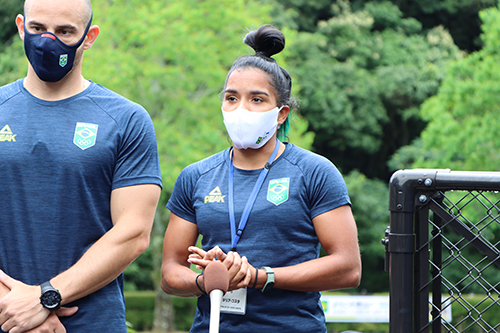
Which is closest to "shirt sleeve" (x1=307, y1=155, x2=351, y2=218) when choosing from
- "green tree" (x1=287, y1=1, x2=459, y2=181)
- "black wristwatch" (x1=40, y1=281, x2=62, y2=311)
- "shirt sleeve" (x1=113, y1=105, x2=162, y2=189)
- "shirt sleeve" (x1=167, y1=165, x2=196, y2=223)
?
"shirt sleeve" (x1=167, y1=165, x2=196, y2=223)

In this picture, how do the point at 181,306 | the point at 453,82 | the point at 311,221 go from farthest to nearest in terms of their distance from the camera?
the point at 181,306
the point at 453,82
the point at 311,221

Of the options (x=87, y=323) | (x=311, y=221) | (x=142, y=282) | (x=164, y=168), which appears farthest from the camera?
(x=142, y=282)

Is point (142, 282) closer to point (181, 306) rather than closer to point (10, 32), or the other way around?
point (181, 306)

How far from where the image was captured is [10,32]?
25.3 m

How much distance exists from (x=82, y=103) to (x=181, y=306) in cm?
1979

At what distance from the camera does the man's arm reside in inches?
102

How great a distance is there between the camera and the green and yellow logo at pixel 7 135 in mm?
2730

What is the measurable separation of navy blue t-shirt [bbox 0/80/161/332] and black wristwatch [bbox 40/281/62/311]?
96mm

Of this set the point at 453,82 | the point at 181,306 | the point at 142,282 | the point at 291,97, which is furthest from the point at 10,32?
the point at 291,97

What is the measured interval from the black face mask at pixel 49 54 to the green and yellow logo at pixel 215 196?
2.80ft

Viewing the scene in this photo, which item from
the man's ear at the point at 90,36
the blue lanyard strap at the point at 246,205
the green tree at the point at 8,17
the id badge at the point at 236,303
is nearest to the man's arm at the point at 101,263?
the blue lanyard strap at the point at 246,205

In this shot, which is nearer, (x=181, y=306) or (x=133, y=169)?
(x=133, y=169)

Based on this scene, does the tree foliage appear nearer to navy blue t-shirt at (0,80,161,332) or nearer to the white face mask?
the white face mask

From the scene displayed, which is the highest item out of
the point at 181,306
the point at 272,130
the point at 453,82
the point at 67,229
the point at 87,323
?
the point at 453,82
